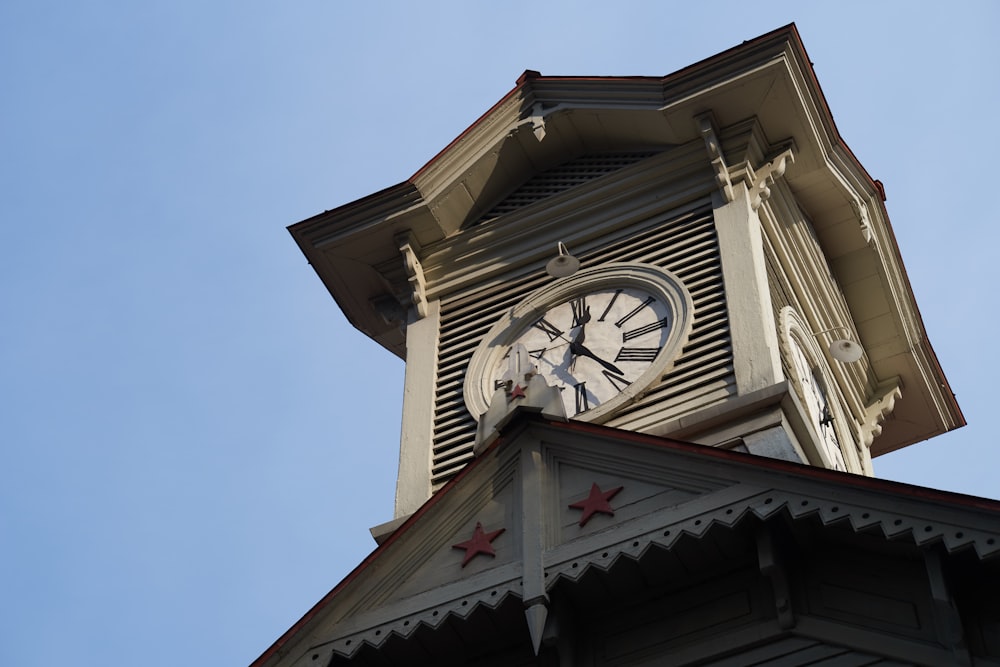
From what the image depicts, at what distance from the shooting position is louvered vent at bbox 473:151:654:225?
15.7 meters

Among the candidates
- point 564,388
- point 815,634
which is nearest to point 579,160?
point 564,388

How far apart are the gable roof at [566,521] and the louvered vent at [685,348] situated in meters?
2.46

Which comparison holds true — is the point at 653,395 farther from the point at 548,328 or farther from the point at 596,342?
the point at 548,328

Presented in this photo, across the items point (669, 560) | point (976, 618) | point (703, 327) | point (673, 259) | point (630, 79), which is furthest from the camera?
point (630, 79)

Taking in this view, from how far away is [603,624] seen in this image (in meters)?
9.52

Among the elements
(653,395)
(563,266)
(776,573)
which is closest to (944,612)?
(776,573)

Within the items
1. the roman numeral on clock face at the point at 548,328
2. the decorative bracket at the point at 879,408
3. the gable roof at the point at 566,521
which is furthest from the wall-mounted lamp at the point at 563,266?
the gable roof at the point at 566,521

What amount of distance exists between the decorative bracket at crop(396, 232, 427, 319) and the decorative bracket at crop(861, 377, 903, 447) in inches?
188

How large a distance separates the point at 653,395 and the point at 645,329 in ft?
3.04

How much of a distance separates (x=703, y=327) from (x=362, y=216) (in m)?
4.07

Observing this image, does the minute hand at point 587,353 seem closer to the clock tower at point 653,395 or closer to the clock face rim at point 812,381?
the clock tower at point 653,395

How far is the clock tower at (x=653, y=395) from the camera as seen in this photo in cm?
896

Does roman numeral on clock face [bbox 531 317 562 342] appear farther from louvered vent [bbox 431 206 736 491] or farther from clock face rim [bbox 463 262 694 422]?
louvered vent [bbox 431 206 736 491]

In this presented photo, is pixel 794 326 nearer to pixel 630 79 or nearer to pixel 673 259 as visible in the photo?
pixel 673 259
